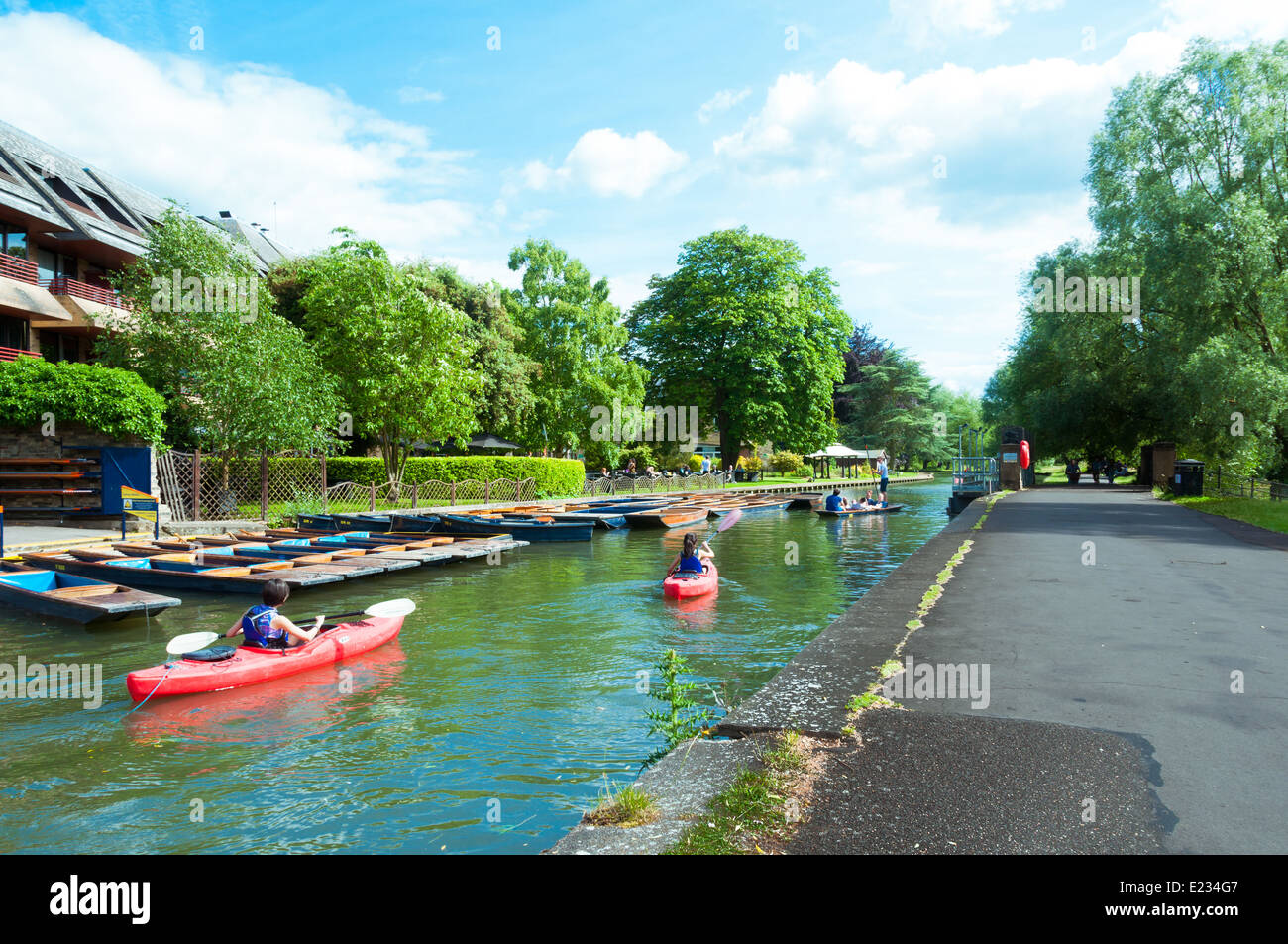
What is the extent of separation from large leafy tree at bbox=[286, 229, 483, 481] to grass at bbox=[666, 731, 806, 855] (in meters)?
27.9

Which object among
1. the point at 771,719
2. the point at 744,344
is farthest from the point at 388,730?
the point at 744,344

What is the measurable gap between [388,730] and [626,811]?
4.64 metres

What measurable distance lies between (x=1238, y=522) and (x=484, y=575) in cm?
1996

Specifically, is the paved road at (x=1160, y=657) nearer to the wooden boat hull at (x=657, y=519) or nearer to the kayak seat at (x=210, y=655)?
the kayak seat at (x=210, y=655)

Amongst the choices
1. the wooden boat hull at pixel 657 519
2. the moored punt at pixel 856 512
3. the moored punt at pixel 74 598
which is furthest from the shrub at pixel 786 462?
the moored punt at pixel 74 598

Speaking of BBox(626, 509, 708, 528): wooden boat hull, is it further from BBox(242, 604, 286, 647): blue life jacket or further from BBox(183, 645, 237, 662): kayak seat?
BBox(183, 645, 237, 662): kayak seat

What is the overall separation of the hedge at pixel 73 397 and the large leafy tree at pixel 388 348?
933cm

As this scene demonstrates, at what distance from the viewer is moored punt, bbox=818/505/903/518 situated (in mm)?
36244

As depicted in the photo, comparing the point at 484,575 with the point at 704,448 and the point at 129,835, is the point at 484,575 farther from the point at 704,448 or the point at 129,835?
the point at 704,448

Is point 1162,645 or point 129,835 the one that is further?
point 1162,645

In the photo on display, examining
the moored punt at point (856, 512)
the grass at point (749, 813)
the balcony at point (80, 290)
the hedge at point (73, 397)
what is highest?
the balcony at point (80, 290)

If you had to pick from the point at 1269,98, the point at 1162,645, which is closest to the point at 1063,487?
the point at 1269,98

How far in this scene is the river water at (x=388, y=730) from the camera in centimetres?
588
